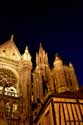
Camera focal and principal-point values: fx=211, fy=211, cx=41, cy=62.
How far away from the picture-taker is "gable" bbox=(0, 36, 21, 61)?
2360 cm

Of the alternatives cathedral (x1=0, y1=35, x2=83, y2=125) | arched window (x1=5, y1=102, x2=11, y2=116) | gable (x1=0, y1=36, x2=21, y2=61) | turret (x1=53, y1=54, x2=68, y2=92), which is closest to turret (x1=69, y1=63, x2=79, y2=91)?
cathedral (x1=0, y1=35, x2=83, y2=125)

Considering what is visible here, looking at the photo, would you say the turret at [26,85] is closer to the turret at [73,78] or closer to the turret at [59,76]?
the turret at [59,76]

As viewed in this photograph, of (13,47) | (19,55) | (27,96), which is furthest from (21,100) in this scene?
(13,47)

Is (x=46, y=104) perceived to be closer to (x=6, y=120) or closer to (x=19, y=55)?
(x=6, y=120)

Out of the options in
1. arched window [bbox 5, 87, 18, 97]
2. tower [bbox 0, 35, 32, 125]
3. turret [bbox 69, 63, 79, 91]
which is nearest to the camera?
tower [bbox 0, 35, 32, 125]

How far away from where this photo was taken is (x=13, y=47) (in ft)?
84.0

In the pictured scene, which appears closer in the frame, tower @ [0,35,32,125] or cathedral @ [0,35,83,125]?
cathedral @ [0,35,83,125]

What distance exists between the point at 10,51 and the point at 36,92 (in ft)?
20.1

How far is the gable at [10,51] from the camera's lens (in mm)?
23602

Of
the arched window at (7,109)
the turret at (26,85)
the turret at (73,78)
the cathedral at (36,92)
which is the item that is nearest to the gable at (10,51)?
the cathedral at (36,92)

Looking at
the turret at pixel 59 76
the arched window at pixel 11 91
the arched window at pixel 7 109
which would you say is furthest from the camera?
the turret at pixel 59 76

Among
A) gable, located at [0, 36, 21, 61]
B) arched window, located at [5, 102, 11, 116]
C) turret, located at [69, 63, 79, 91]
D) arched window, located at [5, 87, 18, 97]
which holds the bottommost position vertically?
arched window, located at [5, 102, 11, 116]

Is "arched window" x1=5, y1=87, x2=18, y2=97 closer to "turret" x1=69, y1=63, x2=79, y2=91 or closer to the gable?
the gable

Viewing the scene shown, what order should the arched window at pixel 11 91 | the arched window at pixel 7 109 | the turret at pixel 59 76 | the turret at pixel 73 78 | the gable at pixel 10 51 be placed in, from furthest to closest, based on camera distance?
the turret at pixel 73 78 → the gable at pixel 10 51 → the turret at pixel 59 76 → the arched window at pixel 11 91 → the arched window at pixel 7 109
